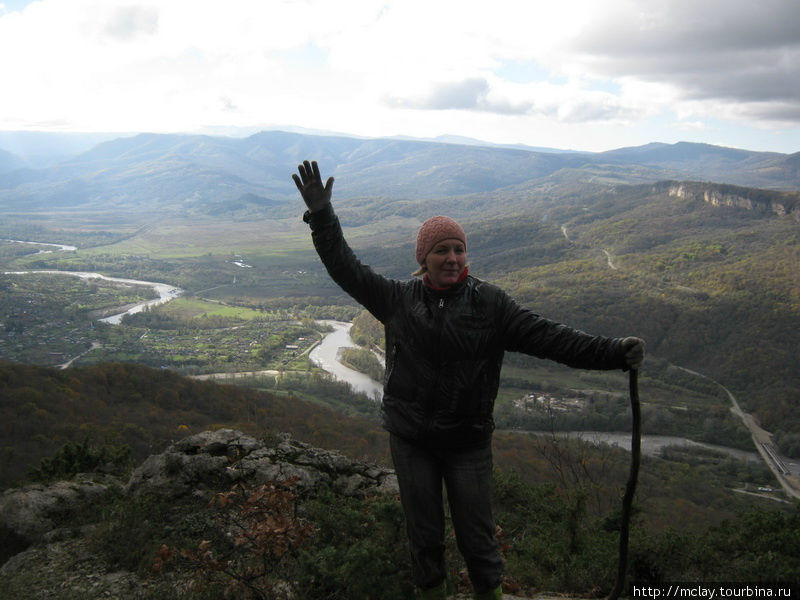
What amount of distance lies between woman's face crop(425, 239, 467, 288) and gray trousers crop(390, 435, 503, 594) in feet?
3.34

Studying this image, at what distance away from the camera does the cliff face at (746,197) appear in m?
101

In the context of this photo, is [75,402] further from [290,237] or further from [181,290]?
[290,237]

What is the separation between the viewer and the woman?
299 centimetres

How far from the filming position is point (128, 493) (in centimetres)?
723

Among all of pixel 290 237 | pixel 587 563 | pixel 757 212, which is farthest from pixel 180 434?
pixel 290 237

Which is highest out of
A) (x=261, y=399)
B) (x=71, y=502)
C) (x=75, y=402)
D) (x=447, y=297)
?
(x=447, y=297)

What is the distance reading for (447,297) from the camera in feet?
10.4

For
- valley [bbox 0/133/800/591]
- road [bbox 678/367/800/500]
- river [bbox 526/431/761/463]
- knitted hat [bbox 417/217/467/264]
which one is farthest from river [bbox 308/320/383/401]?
knitted hat [bbox 417/217/467/264]

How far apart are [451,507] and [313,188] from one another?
2.11 m

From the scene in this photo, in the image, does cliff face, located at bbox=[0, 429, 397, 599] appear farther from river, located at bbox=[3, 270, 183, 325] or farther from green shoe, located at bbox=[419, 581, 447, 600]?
river, located at bbox=[3, 270, 183, 325]

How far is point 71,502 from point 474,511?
654 centimetres

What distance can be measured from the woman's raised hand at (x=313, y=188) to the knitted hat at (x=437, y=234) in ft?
2.07

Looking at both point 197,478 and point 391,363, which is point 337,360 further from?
point 391,363

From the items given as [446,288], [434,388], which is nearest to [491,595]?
[434,388]
